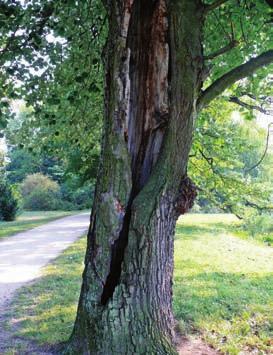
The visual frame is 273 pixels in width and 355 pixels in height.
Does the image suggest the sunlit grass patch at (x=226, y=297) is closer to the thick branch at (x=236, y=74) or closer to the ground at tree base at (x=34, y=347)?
the ground at tree base at (x=34, y=347)

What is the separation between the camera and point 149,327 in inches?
147

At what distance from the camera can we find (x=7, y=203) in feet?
81.2

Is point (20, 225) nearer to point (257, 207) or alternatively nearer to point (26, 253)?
point (26, 253)

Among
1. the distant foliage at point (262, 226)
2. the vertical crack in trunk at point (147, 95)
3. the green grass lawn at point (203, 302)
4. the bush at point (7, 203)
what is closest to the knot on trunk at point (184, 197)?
the vertical crack in trunk at point (147, 95)

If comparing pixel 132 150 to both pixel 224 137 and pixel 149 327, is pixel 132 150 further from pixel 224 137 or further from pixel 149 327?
pixel 224 137

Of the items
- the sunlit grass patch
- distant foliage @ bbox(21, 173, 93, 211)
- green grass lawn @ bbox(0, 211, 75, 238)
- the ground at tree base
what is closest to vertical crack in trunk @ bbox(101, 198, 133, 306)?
the ground at tree base

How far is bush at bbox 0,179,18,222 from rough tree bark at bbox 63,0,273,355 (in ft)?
71.0

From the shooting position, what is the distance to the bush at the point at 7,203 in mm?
24505

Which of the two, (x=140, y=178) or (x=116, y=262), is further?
(x=140, y=178)

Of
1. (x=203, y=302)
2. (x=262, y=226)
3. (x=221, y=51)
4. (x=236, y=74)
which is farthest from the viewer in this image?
(x=262, y=226)

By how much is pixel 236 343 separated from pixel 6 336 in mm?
2752

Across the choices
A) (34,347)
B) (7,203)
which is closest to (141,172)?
(34,347)

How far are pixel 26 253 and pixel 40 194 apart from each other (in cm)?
2804

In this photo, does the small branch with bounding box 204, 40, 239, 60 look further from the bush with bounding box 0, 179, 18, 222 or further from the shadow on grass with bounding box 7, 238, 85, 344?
the bush with bounding box 0, 179, 18, 222
